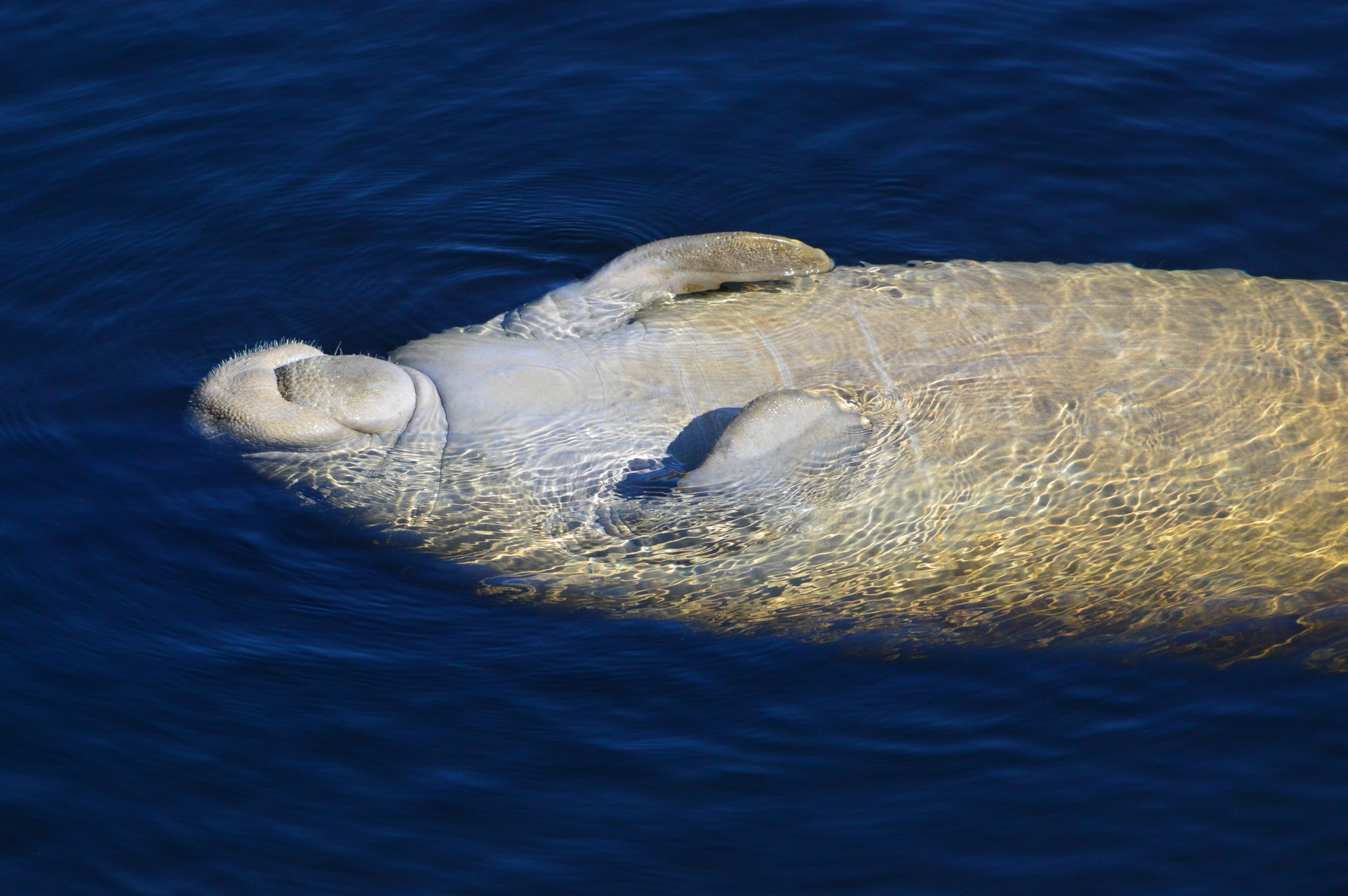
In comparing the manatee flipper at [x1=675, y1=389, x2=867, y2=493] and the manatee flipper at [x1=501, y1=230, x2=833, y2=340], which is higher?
the manatee flipper at [x1=501, y1=230, x2=833, y2=340]

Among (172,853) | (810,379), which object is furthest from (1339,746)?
(172,853)

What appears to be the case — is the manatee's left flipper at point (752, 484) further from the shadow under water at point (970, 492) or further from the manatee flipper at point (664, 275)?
the manatee flipper at point (664, 275)

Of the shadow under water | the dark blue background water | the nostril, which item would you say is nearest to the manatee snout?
the nostril

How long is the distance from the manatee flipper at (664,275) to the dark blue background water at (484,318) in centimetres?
131

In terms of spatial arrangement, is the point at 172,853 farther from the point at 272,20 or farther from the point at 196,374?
the point at 272,20

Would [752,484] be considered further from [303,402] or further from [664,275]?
[303,402]

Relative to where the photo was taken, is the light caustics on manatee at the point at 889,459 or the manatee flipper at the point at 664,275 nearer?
the light caustics on manatee at the point at 889,459

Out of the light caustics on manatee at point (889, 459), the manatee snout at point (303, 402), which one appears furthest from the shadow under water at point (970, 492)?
the manatee snout at point (303, 402)

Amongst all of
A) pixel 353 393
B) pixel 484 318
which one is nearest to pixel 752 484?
pixel 353 393

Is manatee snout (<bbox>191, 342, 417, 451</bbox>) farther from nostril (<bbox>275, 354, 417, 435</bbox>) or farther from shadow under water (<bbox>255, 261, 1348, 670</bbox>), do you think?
shadow under water (<bbox>255, 261, 1348, 670</bbox>)

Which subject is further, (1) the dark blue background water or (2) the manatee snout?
(2) the manatee snout

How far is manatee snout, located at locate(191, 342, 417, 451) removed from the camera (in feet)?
18.7

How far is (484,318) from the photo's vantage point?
7.65 m

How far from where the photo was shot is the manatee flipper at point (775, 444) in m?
5.49
